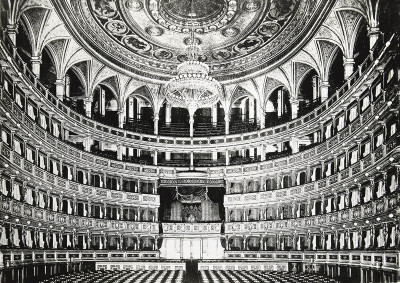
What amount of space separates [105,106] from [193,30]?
1056 centimetres

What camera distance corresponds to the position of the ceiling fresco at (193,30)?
28.3 metres

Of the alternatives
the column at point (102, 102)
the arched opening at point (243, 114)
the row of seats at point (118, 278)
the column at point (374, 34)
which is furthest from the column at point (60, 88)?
the column at point (374, 34)

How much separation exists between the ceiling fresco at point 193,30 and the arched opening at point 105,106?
303 cm

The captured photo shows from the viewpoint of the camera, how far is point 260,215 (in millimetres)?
34719

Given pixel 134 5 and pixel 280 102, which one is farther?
pixel 280 102

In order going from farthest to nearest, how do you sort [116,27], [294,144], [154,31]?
[294,144] < [154,31] < [116,27]

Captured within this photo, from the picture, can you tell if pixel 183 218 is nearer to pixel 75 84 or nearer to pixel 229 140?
pixel 229 140

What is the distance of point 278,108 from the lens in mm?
37094

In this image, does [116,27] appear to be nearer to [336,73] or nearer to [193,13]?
[193,13]

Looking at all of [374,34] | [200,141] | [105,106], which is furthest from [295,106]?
[105,106]

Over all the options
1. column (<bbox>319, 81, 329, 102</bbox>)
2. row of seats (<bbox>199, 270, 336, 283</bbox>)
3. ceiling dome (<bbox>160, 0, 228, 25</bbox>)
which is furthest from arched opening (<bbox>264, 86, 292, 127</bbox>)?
row of seats (<bbox>199, 270, 336, 283</bbox>)

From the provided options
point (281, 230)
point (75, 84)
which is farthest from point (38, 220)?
point (281, 230)

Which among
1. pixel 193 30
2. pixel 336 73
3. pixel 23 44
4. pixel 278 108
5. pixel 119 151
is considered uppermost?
pixel 193 30

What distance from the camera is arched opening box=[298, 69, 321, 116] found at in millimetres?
33469
